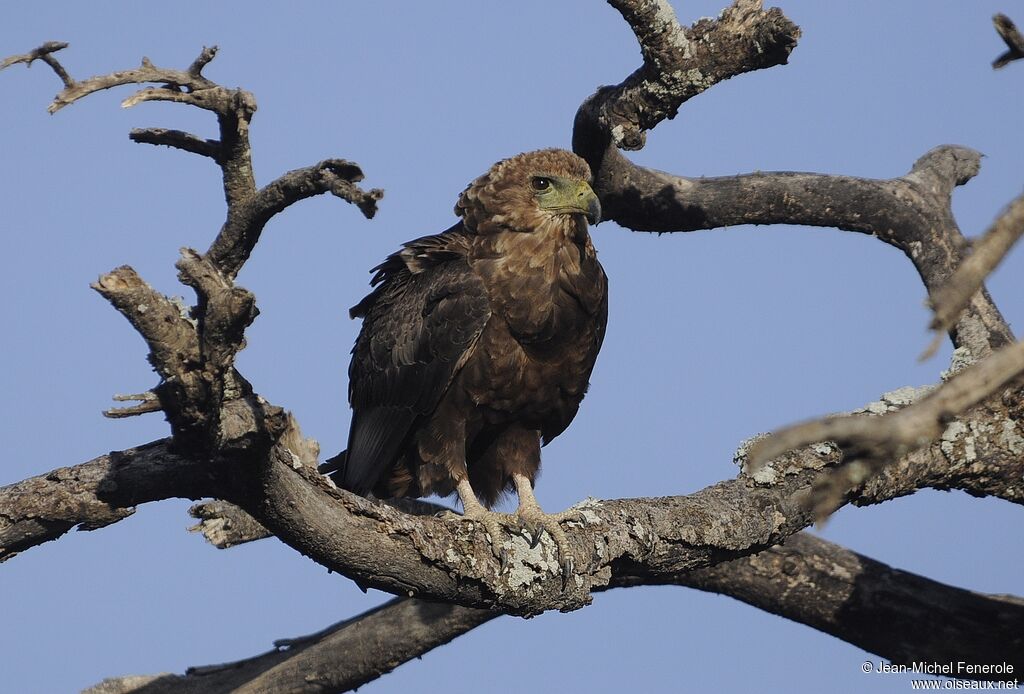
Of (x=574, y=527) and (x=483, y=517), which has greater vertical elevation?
(x=483, y=517)

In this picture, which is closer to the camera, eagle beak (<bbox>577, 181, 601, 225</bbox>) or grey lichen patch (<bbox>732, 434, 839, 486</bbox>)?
grey lichen patch (<bbox>732, 434, 839, 486</bbox>)

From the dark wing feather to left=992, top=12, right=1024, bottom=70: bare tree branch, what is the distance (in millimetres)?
2754

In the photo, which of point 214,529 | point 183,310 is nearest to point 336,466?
point 214,529

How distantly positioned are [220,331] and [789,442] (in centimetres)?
164

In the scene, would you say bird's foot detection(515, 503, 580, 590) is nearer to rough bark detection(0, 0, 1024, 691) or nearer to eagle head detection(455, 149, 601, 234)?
rough bark detection(0, 0, 1024, 691)

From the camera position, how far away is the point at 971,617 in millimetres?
5762

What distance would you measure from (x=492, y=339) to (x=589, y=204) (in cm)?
77

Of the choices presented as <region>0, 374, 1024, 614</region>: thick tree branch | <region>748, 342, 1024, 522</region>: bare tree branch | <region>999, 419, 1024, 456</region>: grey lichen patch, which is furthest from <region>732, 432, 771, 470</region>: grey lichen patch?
<region>748, 342, 1024, 522</region>: bare tree branch

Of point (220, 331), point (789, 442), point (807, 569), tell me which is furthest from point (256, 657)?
point (789, 442)

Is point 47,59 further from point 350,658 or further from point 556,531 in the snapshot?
point 350,658

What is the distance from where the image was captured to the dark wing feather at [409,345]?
5410 mm

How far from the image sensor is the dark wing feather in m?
5.41

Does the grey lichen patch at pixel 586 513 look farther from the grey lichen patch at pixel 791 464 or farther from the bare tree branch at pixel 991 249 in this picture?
the bare tree branch at pixel 991 249

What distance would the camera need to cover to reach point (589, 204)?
5.39 meters
